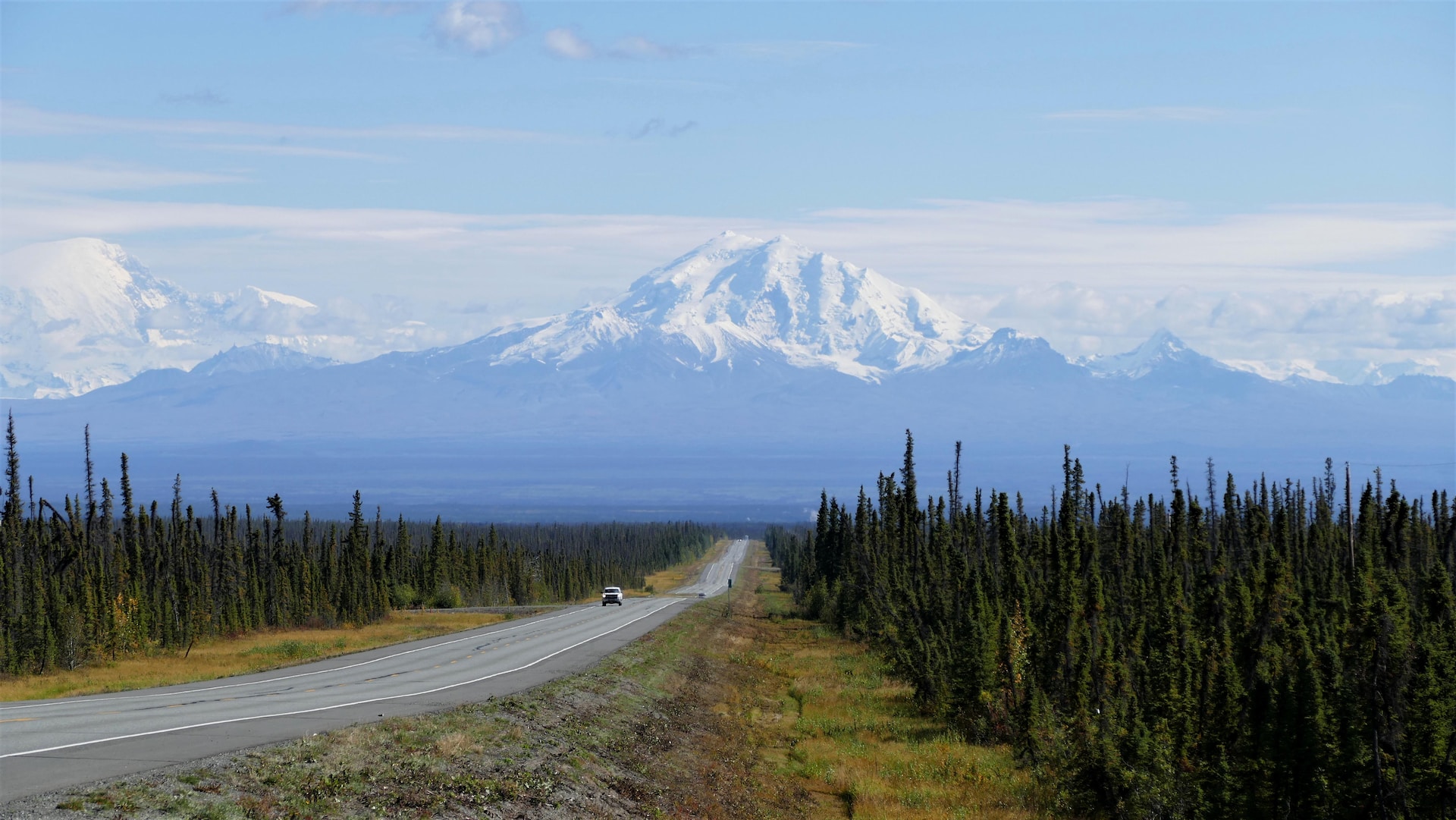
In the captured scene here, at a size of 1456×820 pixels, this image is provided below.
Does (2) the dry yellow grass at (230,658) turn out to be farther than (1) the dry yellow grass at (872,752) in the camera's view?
Yes

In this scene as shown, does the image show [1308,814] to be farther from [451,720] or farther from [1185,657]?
[451,720]

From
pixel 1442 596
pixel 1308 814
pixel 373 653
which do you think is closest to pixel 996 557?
→ pixel 1442 596

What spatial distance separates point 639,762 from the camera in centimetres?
3612

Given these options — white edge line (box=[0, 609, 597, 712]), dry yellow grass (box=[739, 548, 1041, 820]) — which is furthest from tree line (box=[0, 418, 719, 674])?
dry yellow grass (box=[739, 548, 1041, 820])

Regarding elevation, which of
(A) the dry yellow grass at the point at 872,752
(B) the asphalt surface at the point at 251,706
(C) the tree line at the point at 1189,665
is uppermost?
(B) the asphalt surface at the point at 251,706

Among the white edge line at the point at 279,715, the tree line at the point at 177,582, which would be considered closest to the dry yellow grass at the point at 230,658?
the tree line at the point at 177,582

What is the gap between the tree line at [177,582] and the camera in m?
70.6

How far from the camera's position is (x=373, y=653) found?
59.3 meters

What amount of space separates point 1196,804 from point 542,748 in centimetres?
2144

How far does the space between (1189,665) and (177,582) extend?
78465 millimetres

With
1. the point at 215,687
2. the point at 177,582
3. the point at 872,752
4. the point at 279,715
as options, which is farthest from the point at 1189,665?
the point at 177,582

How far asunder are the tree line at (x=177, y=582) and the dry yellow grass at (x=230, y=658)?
2.43 m

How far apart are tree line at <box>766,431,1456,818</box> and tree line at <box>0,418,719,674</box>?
1734 inches

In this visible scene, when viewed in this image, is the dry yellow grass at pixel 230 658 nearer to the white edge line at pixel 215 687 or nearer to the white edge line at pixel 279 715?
the white edge line at pixel 215 687
